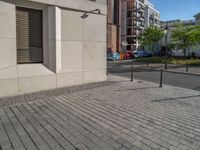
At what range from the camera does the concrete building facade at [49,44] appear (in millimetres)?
6848

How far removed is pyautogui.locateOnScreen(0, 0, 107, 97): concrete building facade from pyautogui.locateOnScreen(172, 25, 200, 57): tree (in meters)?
17.0

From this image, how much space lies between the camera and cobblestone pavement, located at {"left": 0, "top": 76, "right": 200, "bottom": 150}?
3.69 metres

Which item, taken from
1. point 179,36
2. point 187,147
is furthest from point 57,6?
point 179,36

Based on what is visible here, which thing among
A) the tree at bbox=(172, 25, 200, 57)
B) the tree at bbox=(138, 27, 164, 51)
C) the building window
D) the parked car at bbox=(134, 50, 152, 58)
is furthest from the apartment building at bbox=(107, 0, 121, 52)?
the building window

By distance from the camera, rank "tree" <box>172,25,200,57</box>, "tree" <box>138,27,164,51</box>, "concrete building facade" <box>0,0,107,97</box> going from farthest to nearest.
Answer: "tree" <box>138,27,164,51</box>
"tree" <box>172,25,200,57</box>
"concrete building facade" <box>0,0,107,97</box>

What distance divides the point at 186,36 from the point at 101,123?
884 inches

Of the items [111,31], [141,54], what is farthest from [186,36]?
[111,31]

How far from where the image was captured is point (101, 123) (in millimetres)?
4660

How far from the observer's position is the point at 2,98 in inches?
262

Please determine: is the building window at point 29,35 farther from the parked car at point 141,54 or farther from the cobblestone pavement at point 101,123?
the parked car at point 141,54

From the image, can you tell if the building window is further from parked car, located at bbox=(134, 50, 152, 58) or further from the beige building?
the beige building

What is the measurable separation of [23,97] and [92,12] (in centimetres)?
525

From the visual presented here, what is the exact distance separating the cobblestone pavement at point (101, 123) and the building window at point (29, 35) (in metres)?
2.04

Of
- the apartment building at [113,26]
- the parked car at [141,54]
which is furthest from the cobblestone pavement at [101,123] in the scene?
the apartment building at [113,26]
